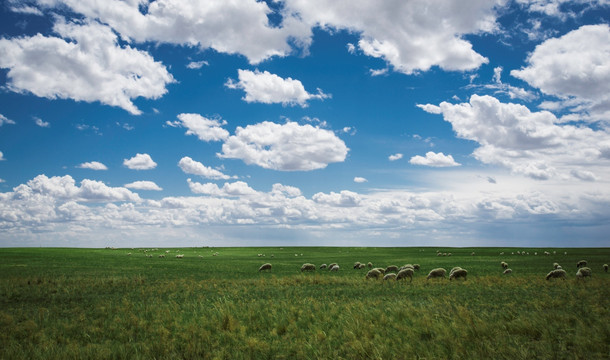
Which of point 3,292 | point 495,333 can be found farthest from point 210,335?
point 3,292

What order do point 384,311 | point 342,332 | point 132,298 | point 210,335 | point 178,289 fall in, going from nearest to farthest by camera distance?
point 342,332 < point 210,335 < point 384,311 < point 132,298 < point 178,289

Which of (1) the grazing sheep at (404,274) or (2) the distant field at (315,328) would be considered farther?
(1) the grazing sheep at (404,274)

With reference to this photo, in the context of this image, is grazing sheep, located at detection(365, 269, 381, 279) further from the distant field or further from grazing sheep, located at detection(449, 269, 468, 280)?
the distant field

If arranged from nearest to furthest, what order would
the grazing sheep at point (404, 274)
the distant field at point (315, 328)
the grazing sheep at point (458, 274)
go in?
the distant field at point (315, 328), the grazing sheep at point (404, 274), the grazing sheep at point (458, 274)

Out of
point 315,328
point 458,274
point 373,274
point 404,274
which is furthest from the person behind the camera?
point 373,274

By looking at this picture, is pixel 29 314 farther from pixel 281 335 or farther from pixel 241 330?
pixel 281 335

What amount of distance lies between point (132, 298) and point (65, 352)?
1004cm

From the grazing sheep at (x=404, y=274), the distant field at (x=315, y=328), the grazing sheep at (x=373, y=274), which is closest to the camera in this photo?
the distant field at (x=315, y=328)

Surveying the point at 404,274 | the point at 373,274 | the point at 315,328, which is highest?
the point at 315,328

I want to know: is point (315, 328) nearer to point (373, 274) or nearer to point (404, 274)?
point (404, 274)

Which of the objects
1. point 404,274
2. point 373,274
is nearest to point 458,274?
point 404,274

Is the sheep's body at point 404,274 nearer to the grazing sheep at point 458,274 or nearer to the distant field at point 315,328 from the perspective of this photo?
the grazing sheep at point 458,274

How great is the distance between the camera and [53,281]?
27438mm

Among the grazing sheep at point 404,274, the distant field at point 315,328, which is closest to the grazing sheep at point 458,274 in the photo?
the grazing sheep at point 404,274
